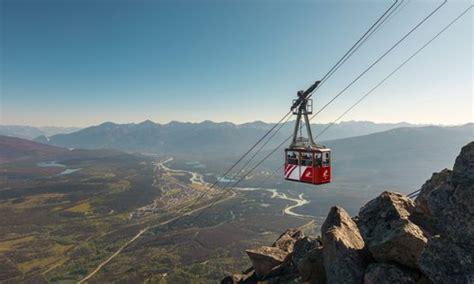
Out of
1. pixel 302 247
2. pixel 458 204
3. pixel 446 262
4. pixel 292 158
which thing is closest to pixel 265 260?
pixel 302 247

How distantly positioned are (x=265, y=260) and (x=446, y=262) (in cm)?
1346

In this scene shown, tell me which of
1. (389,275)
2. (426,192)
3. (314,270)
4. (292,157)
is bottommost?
(314,270)

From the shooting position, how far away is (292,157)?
33.8 meters

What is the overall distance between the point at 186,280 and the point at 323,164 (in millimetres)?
137268

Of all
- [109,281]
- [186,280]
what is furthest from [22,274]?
[186,280]

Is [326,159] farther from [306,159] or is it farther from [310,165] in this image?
[306,159]

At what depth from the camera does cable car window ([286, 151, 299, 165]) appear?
110 ft

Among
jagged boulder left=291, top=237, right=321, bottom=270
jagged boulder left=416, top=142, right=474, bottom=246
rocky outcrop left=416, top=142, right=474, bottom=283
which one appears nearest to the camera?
rocky outcrop left=416, top=142, right=474, bottom=283

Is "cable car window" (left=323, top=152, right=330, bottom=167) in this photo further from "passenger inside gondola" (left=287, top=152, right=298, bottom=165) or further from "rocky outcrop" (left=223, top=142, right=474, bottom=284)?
"rocky outcrop" (left=223, top=142, right=474, bottom=284)

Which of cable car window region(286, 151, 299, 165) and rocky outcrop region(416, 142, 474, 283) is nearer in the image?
rocky outcrop region(416, 142, 474, 283)

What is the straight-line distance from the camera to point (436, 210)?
15.1 metres

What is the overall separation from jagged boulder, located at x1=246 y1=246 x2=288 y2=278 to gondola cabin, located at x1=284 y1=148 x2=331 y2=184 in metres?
8.69

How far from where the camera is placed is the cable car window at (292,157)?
33438 millimetres

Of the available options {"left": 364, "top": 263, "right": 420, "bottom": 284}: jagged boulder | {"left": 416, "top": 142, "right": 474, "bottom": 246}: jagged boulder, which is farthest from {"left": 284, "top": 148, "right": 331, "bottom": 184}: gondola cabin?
{"left": 416, "top": 142, "right": 474, "bottom": 246}: jagged boulder
